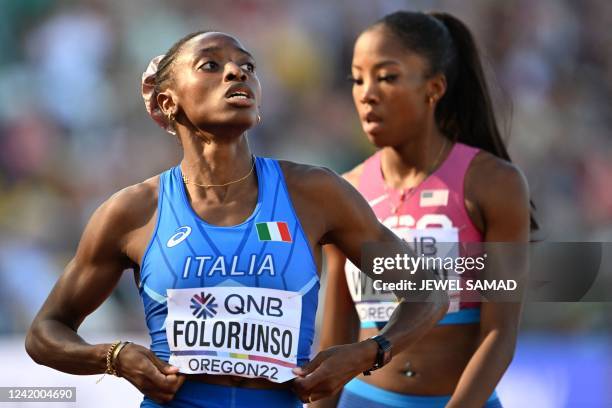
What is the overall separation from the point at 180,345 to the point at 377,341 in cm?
61

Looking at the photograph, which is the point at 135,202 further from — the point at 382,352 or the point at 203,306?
the point at 382,352

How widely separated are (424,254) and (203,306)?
1.51 metres

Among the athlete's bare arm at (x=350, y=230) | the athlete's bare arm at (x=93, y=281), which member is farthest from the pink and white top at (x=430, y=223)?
the athlete's bare arm at (x=93, y=281)

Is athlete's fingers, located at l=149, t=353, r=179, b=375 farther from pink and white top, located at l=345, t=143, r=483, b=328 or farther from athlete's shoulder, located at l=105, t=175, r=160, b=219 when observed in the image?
pink and white top, located at l=345, t=143, r=483, b=328

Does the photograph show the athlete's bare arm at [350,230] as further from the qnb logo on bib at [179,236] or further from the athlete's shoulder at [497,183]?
the athlete's shoulder at [497,183]

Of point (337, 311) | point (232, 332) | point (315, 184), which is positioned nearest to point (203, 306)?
point (232, 332)

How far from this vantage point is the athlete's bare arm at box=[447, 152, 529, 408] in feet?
14.0

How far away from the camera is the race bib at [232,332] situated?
3215mm

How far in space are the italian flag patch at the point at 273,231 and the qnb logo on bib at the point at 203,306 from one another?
0.78 ft

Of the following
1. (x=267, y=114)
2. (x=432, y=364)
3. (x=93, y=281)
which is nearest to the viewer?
(x=93, y=281)

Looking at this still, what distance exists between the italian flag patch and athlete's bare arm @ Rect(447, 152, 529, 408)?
1.29 m

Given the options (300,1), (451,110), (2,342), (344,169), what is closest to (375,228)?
(451,110)

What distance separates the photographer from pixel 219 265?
10.7 feet

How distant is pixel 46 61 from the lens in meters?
8.92
